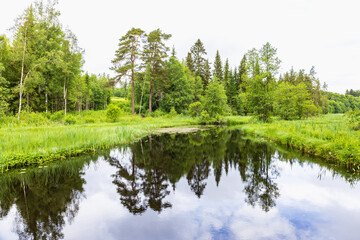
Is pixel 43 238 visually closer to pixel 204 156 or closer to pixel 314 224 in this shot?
pixel 314 224

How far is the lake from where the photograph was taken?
4109 mm

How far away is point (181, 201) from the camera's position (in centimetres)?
556

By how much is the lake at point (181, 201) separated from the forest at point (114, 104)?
7.06 ft

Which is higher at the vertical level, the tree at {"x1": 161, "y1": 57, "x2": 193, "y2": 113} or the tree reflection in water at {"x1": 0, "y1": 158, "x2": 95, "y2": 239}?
the tree at {"x1": 161, "y1": 57, "x2": 193, "y2": 113}

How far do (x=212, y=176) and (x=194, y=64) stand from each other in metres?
42.8

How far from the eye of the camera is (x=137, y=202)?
5.41 metres

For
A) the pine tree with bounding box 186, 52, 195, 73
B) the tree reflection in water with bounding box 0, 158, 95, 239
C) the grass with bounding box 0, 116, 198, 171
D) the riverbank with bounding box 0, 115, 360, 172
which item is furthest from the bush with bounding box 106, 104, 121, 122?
the pine tree with bounding box 186, 52, 195, 73

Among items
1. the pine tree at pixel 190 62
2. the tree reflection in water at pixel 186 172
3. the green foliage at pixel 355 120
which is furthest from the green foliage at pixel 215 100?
the pine tree at pixel 190 62

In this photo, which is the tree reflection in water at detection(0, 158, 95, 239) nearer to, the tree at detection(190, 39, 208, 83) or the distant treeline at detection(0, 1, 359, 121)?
the distant treeline at detection(0, 1, 359, 121)

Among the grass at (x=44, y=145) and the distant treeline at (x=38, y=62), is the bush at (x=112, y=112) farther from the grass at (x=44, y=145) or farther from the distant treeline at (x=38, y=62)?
the grass at (x=44, y=145)

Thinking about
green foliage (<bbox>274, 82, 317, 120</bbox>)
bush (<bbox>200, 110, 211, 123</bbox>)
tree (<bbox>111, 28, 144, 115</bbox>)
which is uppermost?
tree (<bbox>111, 28, 144, 115</bbox>)

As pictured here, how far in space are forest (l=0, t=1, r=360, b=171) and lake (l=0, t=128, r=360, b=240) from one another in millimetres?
2153

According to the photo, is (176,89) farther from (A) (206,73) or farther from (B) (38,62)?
(B) (38,62)

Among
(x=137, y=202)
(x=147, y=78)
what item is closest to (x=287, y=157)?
(x=137, y=202)
